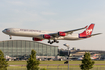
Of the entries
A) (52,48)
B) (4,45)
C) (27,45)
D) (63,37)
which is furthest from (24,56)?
(63,37)

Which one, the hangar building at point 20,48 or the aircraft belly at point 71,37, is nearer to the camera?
the aircraft belly at point 71,37

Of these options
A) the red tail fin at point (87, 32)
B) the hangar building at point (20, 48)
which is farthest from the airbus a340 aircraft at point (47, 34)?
the hangar building at point (20, 48)

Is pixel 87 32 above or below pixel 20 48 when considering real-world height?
above

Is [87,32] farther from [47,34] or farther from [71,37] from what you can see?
[47,34]

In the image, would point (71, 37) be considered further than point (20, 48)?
No

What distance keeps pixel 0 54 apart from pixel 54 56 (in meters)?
102

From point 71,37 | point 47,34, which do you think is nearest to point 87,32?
point 71,37

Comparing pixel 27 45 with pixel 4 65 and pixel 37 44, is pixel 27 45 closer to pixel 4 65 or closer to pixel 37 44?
pixel 37 44

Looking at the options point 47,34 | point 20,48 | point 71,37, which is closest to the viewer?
point 47,34

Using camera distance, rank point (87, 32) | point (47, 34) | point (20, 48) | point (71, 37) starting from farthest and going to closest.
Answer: point (20, 48), point (87, 32), point (71, 37), point (47, 34)

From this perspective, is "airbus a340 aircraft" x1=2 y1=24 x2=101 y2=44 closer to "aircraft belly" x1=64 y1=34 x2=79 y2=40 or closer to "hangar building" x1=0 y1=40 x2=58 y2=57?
"aircraft belly" x1=64 y1=34 x2=79 y2=40

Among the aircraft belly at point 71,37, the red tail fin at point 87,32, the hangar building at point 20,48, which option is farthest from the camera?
the hangar building at point 20,48

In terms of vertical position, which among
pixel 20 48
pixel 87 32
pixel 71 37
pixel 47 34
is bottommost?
pixel 20 48

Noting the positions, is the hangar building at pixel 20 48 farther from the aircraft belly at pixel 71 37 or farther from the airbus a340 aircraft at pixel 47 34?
the aircraft belly at pixel 71 37
